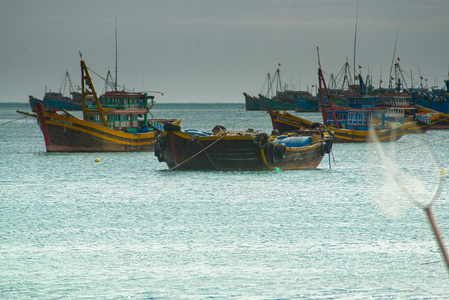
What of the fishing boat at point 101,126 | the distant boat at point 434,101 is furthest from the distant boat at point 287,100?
the fishing boat at point 101,126

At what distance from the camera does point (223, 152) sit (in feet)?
99.1

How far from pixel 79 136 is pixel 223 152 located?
16.0 meters

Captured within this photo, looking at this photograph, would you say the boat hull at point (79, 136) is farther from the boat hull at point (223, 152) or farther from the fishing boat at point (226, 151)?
the boat hull at point (223, 152)

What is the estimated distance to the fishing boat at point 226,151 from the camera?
29.5m

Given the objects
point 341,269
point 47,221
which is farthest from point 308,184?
point 341,269

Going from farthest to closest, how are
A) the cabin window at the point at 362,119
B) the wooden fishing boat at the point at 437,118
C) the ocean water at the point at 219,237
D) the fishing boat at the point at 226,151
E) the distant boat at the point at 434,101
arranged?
the distant boat at the point at 434,101, the wooden fishing boat at the point at 437,118, the cabin window at the point at 362,119, the fishing boat at the point at 226,151, the ocean water at the point at 219,237

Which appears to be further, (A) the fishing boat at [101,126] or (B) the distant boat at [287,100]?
(B) the distant boat at [287,100]

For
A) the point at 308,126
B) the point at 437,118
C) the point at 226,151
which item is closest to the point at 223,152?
the point at 226,151

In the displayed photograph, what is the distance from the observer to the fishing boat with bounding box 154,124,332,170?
2948 centimetres

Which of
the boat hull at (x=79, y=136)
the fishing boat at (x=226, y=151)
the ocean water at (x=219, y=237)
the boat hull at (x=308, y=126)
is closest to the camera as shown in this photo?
the ocean water at (x=219, y=237)

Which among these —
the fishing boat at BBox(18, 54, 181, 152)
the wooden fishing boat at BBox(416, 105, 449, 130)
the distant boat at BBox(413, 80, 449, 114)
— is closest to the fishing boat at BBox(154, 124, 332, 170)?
the fishing boat at BBox(18, 54, 181, 152)

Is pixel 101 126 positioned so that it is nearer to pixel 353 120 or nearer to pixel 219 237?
pixel 353 120

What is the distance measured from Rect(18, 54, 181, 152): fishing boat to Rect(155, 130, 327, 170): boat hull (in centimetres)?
1024

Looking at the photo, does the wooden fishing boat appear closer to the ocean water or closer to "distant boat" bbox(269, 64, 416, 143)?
"distant boat" bbox(269, 64, 416, 143)
